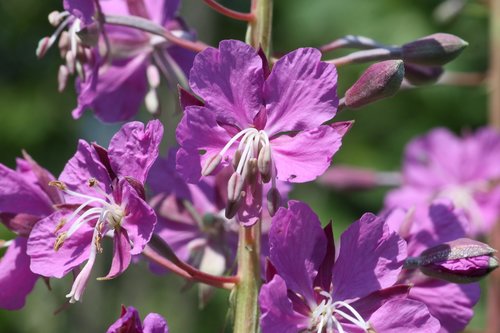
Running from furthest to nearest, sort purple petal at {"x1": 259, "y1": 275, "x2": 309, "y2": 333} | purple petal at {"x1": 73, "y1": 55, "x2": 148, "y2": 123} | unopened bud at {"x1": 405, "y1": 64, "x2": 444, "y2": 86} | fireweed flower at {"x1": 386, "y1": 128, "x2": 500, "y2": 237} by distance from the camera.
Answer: fireweed flower at {"x1": 386, "y1": 128, "x2": 500, "y2": 237}, purple petal at {"x1": 73, "y1": 55, "x2": 148, "y2": 123}, unopened bud at {"x1": 405, "y1": 64, "x2": 444, "y2": 86}, purple petal at {"x1": 259, "y1": 275, "x2": 309, "y2": 333}

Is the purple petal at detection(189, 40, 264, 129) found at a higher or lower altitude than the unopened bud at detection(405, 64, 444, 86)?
higher

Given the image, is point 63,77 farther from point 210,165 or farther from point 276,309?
point 276,309

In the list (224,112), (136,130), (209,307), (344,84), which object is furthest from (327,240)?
(209,307)

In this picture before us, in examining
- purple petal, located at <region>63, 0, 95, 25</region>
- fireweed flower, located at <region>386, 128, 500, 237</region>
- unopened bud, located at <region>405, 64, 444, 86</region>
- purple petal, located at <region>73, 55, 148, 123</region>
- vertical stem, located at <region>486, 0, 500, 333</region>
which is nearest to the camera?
purple petal, located at <region>63, 0, 95, 25</region>

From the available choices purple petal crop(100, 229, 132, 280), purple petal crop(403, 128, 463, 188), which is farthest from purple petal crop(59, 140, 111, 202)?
purple petal crop(403, 128, 463, 188)

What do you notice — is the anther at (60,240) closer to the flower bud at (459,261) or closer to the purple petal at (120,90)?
the purple petal at (120,90)

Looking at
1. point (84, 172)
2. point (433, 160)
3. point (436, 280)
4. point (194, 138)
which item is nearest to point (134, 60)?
point (84, 172)

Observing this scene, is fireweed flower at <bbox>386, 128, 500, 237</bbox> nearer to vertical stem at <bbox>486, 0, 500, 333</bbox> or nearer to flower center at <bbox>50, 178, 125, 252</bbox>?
vertical stem at <bbox>486, 0, 500, 333</bbox>
